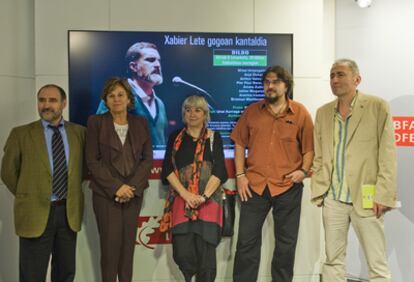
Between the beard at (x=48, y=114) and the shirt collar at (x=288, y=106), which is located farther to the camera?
the shirt collar at (x=288, y=106)

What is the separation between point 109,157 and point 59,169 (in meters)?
0.35

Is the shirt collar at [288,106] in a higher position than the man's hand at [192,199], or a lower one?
higher

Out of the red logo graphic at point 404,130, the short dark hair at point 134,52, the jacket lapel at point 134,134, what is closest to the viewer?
the jacket lapel at point 134,134

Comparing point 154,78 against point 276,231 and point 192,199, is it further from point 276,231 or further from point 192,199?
point 276,231

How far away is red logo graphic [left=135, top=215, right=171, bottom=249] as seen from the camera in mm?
3862

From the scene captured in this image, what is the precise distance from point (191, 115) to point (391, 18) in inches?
87.0

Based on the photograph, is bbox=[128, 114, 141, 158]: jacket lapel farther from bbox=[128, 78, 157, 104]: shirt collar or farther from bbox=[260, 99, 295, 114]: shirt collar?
bbox=[260, 99, 295, 114]: shirt collar

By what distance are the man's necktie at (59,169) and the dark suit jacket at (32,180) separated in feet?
0.10

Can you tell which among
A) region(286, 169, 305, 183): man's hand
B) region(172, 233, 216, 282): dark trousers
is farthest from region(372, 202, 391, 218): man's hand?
region(172, 233, 216, 282): dark trousers

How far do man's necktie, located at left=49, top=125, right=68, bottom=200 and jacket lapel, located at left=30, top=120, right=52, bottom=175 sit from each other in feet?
0.17

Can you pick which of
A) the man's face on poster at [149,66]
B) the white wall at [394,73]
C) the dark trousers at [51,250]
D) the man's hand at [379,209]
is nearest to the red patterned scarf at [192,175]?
the man's face on poster at [149,66]

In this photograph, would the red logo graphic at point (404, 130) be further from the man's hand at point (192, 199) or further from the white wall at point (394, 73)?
the man's hand at point (192, 199)

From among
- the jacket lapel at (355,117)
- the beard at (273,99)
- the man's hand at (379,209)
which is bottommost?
the man's hand at (379,209)

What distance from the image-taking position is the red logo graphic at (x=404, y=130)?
13.5 feet
